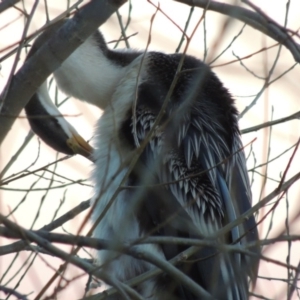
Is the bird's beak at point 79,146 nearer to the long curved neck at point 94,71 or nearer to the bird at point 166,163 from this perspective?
the bird at point 166,163

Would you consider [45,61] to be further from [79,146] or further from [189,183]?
[79,146]

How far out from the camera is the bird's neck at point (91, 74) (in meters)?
4.35

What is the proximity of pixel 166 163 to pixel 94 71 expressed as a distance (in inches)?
42.8

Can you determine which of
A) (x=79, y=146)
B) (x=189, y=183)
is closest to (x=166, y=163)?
(x=189, y=183)

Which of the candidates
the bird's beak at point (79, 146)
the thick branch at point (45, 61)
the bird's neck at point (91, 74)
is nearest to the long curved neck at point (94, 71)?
the bird's neck at point (91, 74)

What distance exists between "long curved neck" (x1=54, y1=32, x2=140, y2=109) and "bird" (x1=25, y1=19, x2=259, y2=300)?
0.03 feet

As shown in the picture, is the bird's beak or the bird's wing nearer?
the bird's wing

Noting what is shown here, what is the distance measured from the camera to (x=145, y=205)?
366 cm

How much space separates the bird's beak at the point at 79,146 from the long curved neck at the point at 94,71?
12.1 inches

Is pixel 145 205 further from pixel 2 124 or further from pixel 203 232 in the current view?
pixel 2 124

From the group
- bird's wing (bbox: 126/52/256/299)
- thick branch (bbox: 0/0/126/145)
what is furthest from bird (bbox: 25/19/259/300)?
thick branch (bbox: 0/0/126/145)

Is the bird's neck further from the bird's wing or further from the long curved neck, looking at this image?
the bird's wing

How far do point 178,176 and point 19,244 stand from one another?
941 mm

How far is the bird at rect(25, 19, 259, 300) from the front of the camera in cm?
349
